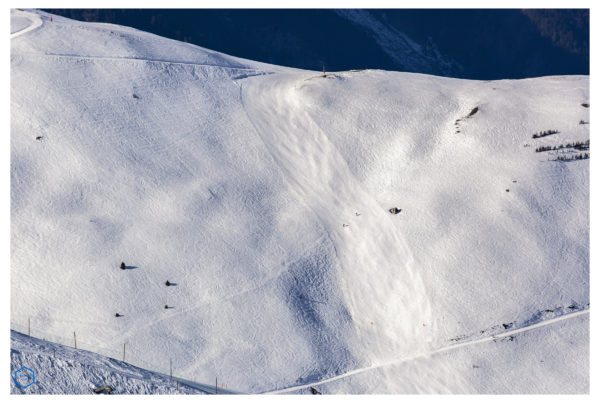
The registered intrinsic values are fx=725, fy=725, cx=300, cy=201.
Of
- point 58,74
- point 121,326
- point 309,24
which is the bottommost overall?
point 121,326

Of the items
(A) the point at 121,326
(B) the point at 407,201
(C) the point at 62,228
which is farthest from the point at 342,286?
(C) the point at 62,228

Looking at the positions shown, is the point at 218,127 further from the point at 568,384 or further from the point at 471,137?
the point at 568,384
